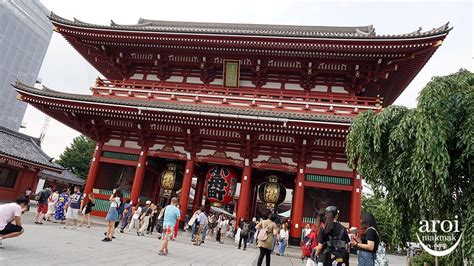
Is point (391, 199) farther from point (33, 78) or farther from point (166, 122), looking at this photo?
point (33, 78)

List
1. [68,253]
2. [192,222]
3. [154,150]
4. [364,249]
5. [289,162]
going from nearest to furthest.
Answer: [364,249] < [68,253] < [192,222] < [289,162] < [154,150]

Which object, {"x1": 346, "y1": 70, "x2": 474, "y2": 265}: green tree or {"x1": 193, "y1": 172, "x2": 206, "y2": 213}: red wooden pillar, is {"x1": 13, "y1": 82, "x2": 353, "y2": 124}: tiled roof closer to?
{"x1": 346, "y1": 70, "x2": 474, "y2": 265}: green tree

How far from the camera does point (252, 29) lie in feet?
71.2

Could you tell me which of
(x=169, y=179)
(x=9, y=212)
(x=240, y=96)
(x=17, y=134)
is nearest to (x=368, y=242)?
(x=9, y=212)

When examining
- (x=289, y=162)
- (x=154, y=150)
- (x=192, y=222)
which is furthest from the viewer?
(x=154, y=150)

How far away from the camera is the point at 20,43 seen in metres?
44.0

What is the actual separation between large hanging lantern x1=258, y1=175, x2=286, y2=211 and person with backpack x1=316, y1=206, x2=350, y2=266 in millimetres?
10298

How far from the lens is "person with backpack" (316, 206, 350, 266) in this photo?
490cm

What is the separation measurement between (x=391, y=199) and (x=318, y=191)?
30.0 feet

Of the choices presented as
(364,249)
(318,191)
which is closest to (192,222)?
(318,191)

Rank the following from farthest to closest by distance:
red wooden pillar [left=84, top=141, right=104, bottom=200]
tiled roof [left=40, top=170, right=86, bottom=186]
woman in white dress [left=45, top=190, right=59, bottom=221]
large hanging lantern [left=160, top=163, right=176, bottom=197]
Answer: tiled roof [left=40, top=170, right=86, bottom=186]
large hanging lantern [left=160, top=163, right=176, bottom=197]
red wooden pillar [left=84, top=141, right=104, bottom=200]
woman in white dress [left=45, top=190, right=59, bottom=221]

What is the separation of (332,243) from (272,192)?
1046 centimetres

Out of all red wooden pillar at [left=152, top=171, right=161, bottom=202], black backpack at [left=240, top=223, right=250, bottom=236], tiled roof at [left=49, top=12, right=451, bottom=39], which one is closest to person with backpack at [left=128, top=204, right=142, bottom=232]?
red wooden pillar at [left=152, top=171, right=161, bottom=202]

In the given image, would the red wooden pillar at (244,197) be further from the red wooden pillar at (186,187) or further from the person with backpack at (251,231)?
the red wooden pillar at (186,187)
